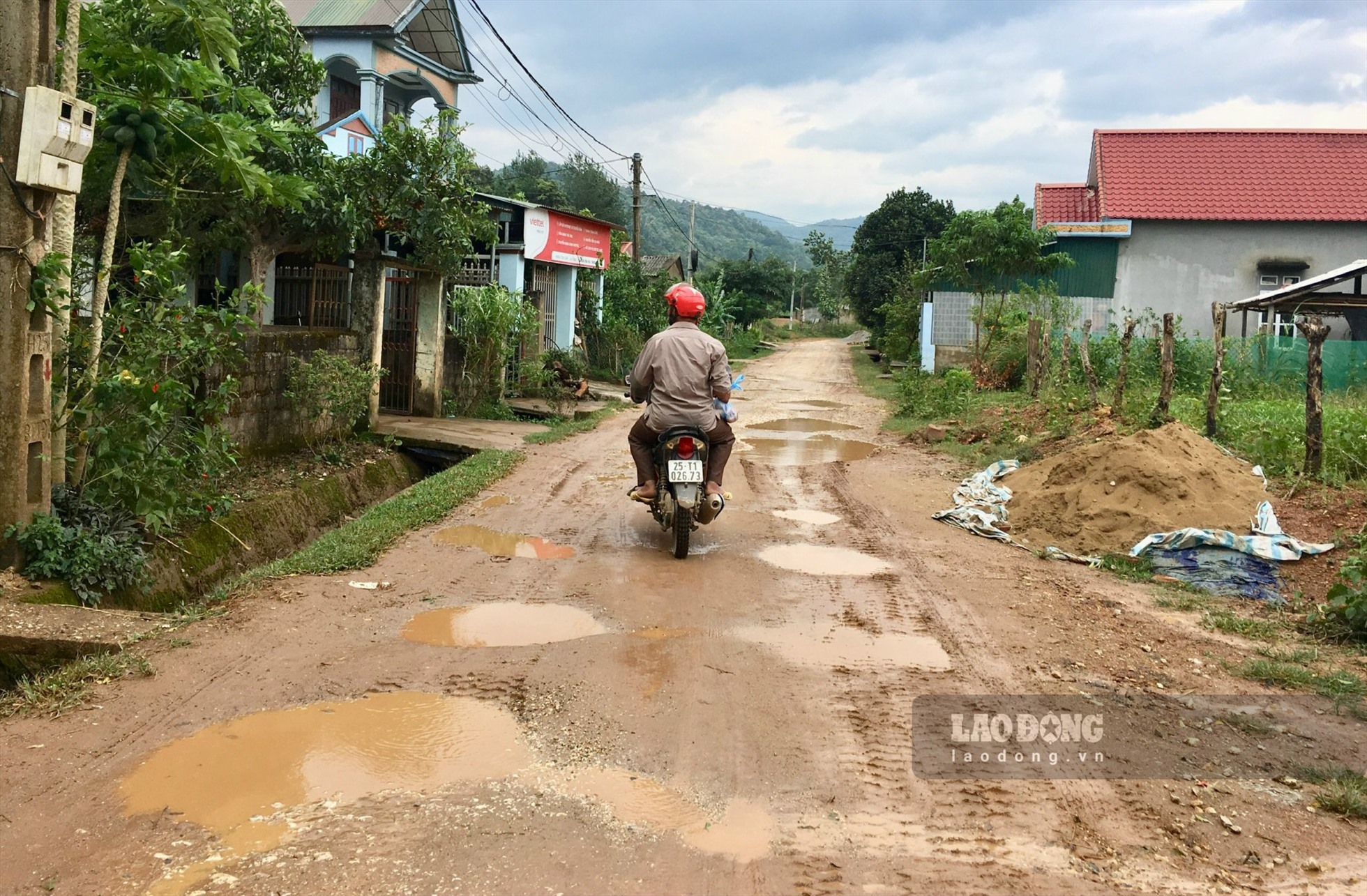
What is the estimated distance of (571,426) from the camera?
14.3 meters

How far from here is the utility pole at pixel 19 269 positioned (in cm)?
540

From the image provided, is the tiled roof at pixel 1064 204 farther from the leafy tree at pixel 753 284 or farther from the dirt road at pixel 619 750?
the leafy tree at pixel 753 284

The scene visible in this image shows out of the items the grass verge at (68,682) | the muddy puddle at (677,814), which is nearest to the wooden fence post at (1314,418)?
the muddy puddle at (677,814)

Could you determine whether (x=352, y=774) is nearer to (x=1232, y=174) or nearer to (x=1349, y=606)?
(x=1349, y=606)

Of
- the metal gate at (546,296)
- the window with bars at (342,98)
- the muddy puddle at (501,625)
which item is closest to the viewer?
the muddy puddle at (501,625)

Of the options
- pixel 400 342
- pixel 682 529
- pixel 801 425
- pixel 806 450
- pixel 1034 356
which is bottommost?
pixel 682 529

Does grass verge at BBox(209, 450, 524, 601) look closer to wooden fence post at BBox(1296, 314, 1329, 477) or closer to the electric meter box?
the electric meter box

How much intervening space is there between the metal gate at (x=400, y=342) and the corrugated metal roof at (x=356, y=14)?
8635mm

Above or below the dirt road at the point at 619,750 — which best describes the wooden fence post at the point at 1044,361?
above

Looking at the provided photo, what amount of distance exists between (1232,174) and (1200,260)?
8.27 ft

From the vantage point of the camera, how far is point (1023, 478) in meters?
9.45

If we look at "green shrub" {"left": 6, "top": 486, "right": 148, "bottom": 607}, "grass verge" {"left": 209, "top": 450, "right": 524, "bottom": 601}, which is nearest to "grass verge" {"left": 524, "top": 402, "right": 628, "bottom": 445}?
"grass verge" {"left": 209, "top": 450, "right": 524, "bottom": 601}

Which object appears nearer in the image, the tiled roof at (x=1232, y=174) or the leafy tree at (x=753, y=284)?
the tiled roof at (x=1232, y=174)

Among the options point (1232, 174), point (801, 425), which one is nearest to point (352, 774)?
point (801, 425)
